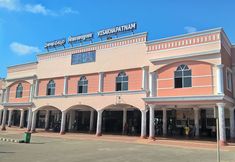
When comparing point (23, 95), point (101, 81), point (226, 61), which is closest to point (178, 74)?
point (226, 61)

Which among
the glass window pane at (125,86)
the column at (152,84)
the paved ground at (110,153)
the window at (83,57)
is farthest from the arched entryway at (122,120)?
the paved ground at (110,153)

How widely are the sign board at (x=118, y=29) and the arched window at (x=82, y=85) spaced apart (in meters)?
5.57

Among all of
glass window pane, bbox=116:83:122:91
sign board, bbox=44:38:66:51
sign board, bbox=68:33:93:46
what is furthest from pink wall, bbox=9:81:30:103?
glass window pane, bbox=116:83:122:91

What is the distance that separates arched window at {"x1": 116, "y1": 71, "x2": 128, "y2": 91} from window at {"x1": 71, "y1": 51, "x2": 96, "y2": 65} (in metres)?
4.28

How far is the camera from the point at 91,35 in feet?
101

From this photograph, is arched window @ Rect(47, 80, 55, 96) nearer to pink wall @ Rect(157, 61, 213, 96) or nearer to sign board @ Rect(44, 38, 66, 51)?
sign board @ Rect(44, 38, 66, 51)

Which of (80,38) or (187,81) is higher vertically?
(80,38)

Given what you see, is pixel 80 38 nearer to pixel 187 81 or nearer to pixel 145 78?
pixel 145 78

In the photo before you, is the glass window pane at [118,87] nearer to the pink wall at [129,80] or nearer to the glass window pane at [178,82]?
the pink wall at [129,80]

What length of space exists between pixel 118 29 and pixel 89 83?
705 centimetres

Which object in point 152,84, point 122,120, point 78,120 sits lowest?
point 78,120

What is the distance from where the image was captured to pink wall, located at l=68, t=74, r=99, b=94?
29.3 m

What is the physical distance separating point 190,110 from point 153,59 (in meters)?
7.37

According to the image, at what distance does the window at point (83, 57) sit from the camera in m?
30.1
